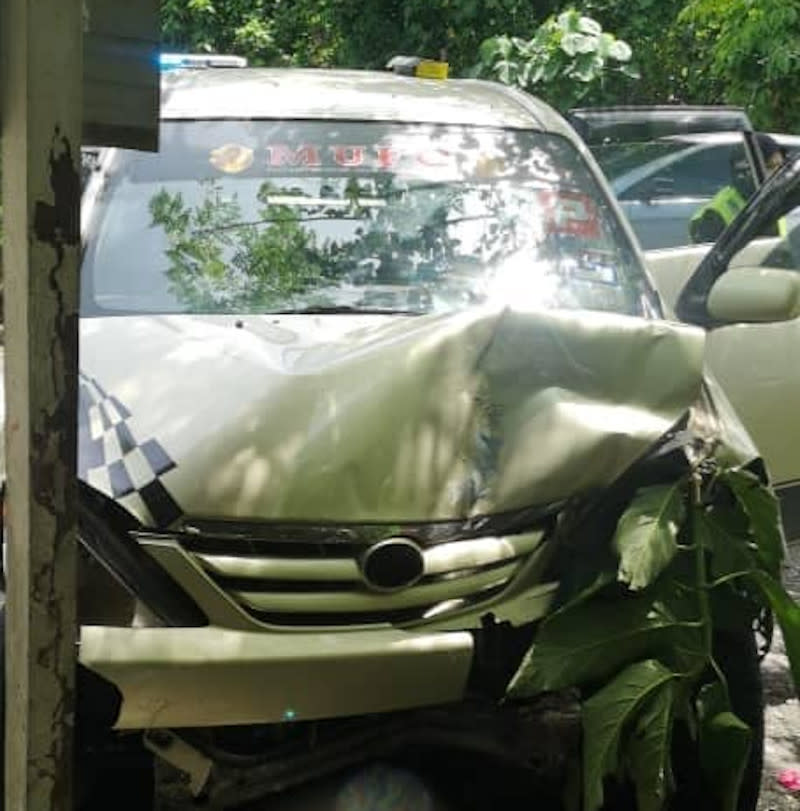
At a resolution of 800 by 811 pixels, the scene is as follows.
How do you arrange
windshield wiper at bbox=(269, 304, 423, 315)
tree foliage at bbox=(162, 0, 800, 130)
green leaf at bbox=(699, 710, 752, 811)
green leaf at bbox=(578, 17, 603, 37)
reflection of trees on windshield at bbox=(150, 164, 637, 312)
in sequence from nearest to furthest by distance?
green leaf at bbox=(699, 710, 752, 811) < windshield wiper at bbox=(269, 304, 423, 315) < reflection of trees on windshield at bbox=(150, 164, 637, 312) < tree foliage at bbox=(162, 0, 800, 130) < green leaf at bbox=(578, 17, 603, 37)

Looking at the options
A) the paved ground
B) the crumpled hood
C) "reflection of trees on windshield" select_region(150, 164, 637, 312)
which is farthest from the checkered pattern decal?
the paved ground

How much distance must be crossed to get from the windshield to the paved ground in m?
1.27

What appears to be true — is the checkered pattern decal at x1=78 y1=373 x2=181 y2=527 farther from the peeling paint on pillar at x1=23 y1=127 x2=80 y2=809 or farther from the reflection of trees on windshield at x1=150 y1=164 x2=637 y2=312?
the reflection of trees on windshield at x1=150 y1=164 x2=637 y2=312

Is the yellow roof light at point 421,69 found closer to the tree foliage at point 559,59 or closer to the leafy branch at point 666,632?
the leafy branch at point 666,632

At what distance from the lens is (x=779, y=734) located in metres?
4.04

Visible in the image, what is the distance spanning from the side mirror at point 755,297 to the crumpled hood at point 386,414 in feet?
2.54

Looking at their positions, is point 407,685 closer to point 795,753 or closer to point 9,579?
point 9,579

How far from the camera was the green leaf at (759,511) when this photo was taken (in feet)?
9.12

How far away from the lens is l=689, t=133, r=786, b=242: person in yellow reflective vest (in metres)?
5.75

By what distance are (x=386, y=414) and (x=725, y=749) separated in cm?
97

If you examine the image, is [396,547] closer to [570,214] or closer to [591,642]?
[591,642]

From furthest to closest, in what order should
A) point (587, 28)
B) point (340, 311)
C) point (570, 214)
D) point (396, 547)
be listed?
point (587, 28)
point (570, 214)
point (340, 311)
point (396, 547)

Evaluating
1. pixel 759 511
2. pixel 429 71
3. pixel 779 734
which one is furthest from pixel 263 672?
pixel 429 71

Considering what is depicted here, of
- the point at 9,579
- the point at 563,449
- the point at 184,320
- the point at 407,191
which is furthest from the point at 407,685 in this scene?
the point at 407,191
